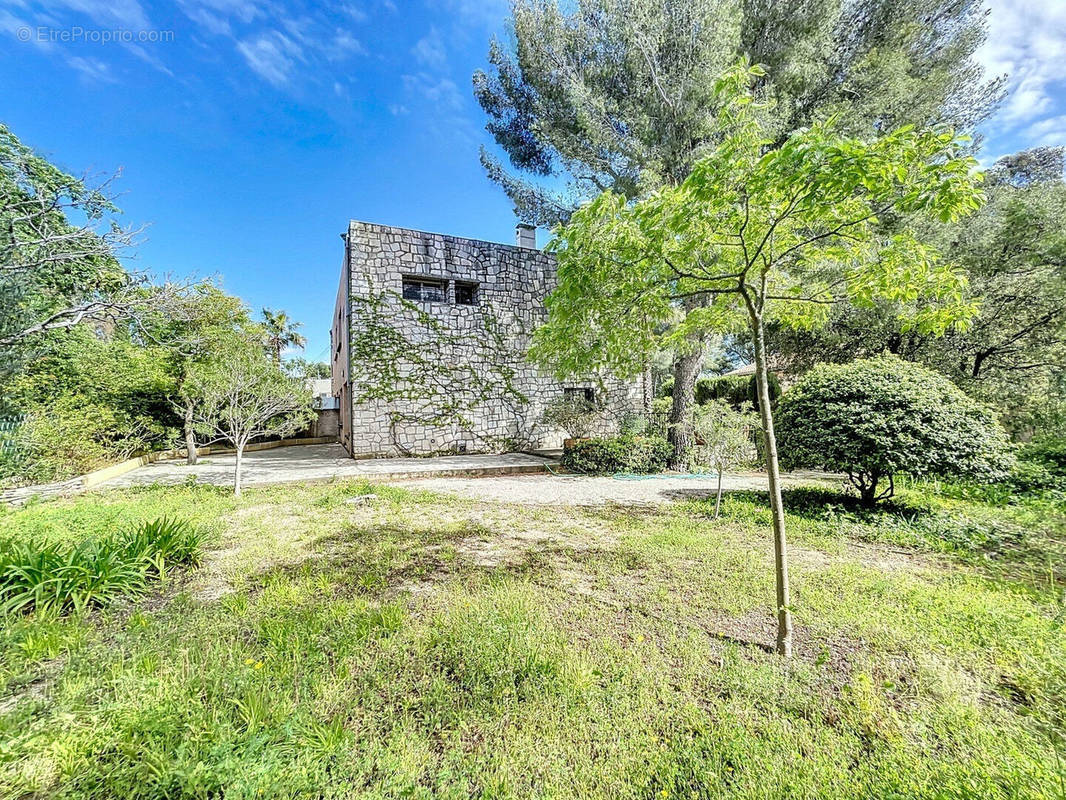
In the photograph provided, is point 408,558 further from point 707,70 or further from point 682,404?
point 707,70

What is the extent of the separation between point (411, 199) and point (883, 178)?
12.2 metres

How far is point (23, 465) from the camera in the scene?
6305mm

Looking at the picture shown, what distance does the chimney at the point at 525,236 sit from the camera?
41.9 ft

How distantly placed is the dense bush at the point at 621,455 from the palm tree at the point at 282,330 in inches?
534

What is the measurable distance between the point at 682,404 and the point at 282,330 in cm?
1579

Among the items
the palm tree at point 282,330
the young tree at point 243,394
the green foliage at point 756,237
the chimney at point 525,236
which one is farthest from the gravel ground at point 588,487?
the palm tree at point 282,330

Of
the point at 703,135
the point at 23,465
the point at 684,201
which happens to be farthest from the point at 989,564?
the point at 23,465

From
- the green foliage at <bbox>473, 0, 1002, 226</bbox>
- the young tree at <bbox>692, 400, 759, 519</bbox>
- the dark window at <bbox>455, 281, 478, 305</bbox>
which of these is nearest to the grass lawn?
the young tree at <bbox>692, 400, 759, 519</bbox>

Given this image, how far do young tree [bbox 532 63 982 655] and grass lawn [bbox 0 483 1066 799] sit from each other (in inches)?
24.3

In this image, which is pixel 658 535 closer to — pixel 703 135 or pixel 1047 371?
pixel 703 135

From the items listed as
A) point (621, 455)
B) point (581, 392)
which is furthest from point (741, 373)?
point (621, 455)

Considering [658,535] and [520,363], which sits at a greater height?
[520,363]

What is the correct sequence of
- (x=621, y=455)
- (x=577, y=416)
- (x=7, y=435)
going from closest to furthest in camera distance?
(x=7, y=435), (x=621, y=455), (x=577, y=416)

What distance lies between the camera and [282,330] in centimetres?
1588
